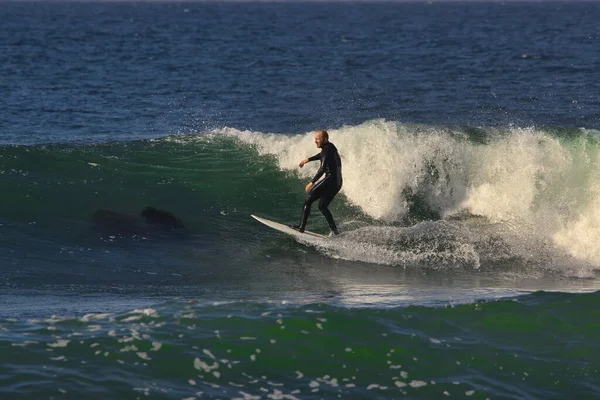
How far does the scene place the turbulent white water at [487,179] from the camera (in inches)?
607

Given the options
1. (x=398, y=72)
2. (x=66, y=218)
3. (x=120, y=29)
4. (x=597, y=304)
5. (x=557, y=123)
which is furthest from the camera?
(x=120, y=29)

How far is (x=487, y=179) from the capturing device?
17.4 meters

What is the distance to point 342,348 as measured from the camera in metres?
9.83

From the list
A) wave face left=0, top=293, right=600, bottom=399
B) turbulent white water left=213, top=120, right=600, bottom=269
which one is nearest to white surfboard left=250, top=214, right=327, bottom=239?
turbulent white water left=213, top=120, right=600, bottom=269

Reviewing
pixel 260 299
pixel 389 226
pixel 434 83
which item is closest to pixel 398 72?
pixel 434 83

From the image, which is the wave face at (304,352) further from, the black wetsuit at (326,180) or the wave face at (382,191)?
the black wetsuit at (326,180)

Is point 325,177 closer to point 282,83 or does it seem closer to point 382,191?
point 382,191

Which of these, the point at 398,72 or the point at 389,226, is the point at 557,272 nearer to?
the point at 389,226

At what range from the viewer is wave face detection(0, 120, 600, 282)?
14852 mm

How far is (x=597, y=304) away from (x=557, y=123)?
13.4 m

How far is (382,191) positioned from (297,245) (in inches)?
113

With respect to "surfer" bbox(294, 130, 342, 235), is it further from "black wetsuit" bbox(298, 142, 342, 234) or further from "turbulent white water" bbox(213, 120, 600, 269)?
"turbulent white water" bbox(213, 120, 600, 269)

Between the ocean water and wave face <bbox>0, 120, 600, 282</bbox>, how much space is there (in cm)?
4

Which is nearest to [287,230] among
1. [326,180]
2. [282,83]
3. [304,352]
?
[326,180]
